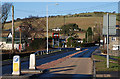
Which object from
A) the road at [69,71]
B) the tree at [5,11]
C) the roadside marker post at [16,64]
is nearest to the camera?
the roadside marker post at [16,64]

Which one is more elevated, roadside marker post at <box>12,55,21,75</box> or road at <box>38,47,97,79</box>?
roadside marker post at <box>12,55,21,75</box>

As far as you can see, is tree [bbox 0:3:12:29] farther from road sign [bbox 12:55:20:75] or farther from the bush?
road sign [bbox 12:55:20:75]

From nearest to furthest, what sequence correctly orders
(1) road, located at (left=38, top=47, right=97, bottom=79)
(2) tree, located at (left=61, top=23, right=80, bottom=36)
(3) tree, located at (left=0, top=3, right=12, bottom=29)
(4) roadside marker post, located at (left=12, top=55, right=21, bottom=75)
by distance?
(4) roadside marker post, located at (left=12, top=55, right=21, bottom=75)
(1) road, located at (left=38, top=47, right=97, bottom=79)
(3) tree, located at (left=0, top=3, right=12, bottom=29)
(2) tree, located at (left=61, top=23, right=80, bottom=36)

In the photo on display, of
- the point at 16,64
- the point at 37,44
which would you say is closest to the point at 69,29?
the point at 37,44

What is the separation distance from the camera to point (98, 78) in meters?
16.6

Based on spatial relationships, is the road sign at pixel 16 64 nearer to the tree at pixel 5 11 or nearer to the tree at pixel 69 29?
the tree at pixel 5 11

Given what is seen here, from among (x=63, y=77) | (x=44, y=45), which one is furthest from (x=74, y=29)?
(x=63, y=77)

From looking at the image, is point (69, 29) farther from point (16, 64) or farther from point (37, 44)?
point (16, 64)

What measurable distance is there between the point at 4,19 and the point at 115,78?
167 ft

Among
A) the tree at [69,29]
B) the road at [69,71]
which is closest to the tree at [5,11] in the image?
the road at [69,71]

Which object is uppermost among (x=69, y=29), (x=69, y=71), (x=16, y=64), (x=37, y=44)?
(x=69, y=29)

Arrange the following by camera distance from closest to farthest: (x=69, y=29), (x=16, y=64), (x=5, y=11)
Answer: (x=16, y=64), (x=5, y=11), (x=69, y=29)

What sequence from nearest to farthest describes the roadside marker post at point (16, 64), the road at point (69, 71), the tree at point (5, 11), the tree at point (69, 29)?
the roadside marker post at point (16, 64) → the road at point (69, 71) → the tree at point (5, 11) → the tree at point (69, 29)

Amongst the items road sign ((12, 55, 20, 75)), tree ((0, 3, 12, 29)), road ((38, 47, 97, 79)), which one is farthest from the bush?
road sign ((12, 55, 20, 75))
